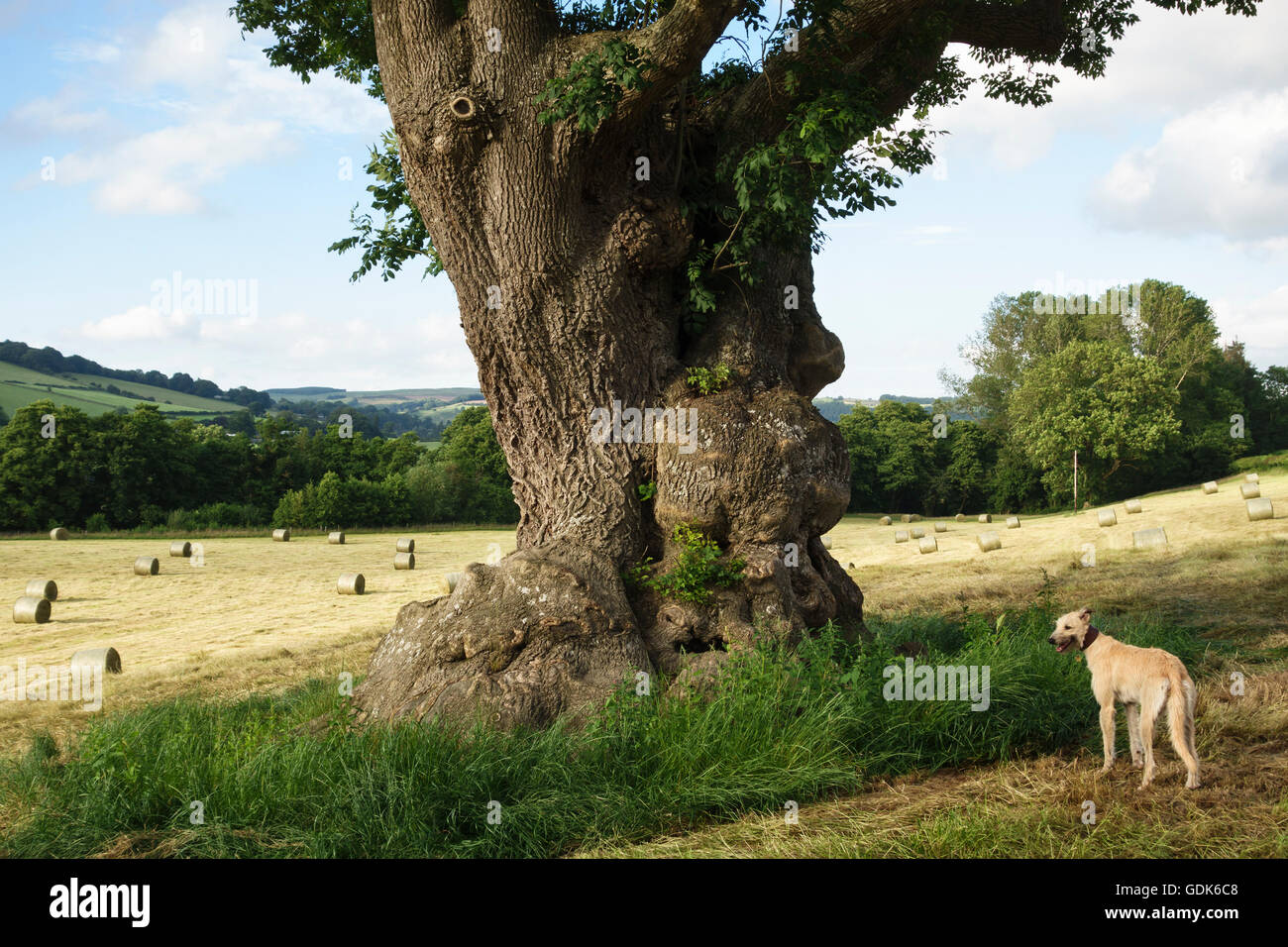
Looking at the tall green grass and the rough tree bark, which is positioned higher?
the rough tree bark

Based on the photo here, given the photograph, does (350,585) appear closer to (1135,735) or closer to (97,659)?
(97,659)

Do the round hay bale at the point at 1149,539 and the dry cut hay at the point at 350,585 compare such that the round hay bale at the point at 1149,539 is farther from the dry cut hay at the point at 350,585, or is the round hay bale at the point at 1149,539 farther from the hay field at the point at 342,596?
the dry cut hay at the point at 350,585

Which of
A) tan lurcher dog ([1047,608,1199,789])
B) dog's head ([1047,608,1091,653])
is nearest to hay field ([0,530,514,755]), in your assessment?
dog's head ([1047,608,1091,653])

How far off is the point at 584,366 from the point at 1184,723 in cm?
540

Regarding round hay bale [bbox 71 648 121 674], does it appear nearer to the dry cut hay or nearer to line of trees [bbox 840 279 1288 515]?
the dry cut hay

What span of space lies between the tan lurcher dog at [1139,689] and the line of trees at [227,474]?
40164mm

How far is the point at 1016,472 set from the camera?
2176 inches

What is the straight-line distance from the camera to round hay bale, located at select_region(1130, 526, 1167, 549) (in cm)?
1942

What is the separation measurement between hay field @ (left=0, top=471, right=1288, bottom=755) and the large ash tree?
480cm

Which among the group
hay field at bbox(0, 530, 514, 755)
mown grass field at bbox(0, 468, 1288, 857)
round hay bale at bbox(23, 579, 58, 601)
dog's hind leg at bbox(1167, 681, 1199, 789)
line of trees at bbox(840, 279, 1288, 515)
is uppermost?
line of trees at bbox(840, 279, 1288, 515)

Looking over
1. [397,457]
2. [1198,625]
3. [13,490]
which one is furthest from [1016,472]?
[13,490]

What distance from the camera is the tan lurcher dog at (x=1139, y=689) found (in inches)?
221

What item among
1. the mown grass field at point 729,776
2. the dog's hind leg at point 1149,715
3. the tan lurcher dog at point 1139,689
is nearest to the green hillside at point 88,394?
the mown grass field at point 729,776

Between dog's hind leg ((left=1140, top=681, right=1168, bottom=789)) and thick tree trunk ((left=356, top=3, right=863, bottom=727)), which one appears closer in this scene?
dog's hind leg ((left=1140, top=681, right=1168, bottom=789))
